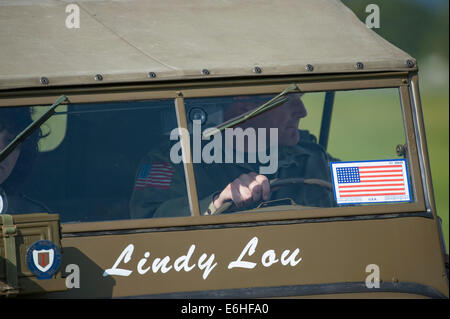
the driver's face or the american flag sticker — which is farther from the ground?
the driver's face

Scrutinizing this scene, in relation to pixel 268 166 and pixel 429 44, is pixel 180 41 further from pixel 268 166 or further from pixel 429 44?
pixel 429 44

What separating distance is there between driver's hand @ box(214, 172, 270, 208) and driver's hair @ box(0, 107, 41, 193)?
3.22 feet

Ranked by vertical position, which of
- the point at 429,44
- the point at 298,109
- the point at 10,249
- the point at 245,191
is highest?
the point at 429,44

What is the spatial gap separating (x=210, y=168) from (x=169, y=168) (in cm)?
21

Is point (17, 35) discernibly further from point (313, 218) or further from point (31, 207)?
point (313, 218)

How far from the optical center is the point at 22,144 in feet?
13.6

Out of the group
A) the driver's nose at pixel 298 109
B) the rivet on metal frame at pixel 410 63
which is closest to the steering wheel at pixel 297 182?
the driver's nose at pixel 298 109

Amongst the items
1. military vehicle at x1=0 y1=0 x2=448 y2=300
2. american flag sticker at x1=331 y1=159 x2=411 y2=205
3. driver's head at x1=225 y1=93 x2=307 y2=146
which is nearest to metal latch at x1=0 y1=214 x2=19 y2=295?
military vehicle at x1=0 y1=0 x2=448 y2=300

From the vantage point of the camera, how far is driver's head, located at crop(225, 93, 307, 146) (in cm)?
425

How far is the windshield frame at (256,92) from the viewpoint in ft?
13.2

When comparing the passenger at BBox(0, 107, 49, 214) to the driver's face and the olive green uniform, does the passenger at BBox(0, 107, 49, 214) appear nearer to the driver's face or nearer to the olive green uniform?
the driver's face

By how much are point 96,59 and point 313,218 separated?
1381mm

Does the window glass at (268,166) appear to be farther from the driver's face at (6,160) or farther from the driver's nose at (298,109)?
the driver's face at (6,160)

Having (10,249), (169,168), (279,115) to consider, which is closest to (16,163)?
(10,249)
